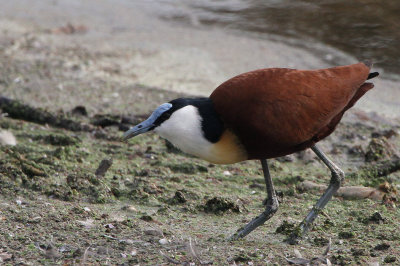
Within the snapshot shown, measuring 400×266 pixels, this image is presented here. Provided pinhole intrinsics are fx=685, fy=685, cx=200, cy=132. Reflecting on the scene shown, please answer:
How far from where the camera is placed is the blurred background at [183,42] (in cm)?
778

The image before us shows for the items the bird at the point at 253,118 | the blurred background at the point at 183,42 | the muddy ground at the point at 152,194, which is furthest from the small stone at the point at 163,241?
the blurred background at the point at 183,42

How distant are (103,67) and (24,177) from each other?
362cm

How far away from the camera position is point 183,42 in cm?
930

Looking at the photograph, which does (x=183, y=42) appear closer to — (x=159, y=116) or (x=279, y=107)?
→ (x=159, y=116)

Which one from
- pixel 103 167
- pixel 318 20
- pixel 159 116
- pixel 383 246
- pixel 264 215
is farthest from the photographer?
pixel 318 20

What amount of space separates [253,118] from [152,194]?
1.18 m

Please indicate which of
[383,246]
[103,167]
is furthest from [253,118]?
[103,167]

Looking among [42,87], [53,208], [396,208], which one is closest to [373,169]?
[396,208]

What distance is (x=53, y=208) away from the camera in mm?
4480

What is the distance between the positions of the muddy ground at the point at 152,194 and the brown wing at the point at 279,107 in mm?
601

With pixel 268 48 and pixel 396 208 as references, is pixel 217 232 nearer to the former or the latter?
pixel 396 208

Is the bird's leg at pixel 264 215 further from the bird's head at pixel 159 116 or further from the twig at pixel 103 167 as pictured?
the twig at pixel 103 167

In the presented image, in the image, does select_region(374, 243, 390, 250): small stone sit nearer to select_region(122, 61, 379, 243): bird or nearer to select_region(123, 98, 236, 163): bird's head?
select_region(122, 61, 379, 243): bird

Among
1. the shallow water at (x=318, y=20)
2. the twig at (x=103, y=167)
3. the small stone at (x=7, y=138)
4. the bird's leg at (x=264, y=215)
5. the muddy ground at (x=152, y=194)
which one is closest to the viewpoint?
the muddy ground at (x=152, y=194)
